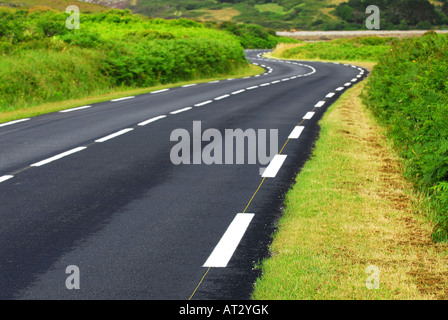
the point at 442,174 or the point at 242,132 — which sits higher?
the point at 442,174

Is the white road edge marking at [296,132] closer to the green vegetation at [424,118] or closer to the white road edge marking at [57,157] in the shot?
the green vegetation at [424,118]

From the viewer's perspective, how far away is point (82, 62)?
70.9 ft

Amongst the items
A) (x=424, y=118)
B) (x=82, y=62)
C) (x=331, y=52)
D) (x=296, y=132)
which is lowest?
(x=331, y=52)

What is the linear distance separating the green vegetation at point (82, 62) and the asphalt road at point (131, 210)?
204 inches

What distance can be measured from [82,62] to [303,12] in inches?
5993

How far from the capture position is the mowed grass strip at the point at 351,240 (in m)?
4.58

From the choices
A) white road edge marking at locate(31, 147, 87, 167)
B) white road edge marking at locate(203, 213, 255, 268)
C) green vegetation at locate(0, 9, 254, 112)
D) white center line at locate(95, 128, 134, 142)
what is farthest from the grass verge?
white road edge marking at locate(203, 213, 255, 268)

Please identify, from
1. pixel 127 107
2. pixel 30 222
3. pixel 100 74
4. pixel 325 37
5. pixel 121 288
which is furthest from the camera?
pixel 325 37

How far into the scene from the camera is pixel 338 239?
5.69 m

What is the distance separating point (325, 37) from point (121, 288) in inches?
3783

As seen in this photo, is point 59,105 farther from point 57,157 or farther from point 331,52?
point 331,52

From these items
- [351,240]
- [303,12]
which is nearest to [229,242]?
[351,240]

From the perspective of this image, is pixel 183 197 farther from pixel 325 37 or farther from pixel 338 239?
pixel 325 37
